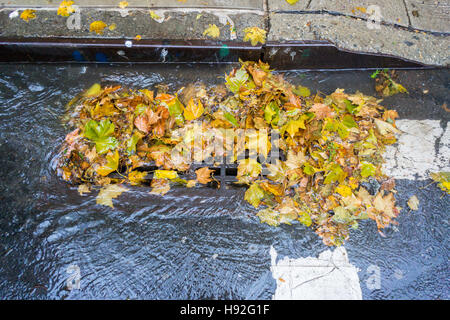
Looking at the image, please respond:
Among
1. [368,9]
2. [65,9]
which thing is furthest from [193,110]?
[368,9]

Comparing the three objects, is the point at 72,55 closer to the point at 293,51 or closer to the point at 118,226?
the point at 118,226

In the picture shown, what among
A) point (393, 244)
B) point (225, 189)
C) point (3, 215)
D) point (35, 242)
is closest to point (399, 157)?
point (393, 244)

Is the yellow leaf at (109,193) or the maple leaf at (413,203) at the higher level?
the yellow leaf at (109,193)

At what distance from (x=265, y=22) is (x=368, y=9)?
3.47ft

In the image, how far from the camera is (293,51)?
2.60m

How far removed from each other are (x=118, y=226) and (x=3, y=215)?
0.84 metres

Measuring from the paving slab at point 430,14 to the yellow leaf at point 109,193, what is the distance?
3.10 m

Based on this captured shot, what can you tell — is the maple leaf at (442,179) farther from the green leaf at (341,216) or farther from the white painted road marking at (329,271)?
the green leaf at (341,216)

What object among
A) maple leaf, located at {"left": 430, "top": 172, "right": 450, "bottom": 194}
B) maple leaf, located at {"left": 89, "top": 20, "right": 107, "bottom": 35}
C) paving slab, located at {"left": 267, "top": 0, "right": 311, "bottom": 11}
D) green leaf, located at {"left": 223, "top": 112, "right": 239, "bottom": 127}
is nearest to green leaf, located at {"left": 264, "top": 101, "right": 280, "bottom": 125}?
green leaf, located at {"left": 223, "top": 112, "right": 239, "bottom": 127}

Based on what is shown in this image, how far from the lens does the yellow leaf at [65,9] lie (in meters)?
2.69

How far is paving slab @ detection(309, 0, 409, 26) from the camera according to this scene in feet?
9.16

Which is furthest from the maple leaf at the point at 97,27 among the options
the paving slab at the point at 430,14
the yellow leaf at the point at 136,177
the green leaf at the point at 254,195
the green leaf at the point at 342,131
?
the paving slab at the point at 430,14

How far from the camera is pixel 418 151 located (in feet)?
7.79

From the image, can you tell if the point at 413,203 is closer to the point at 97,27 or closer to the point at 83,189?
the point at 83,189
